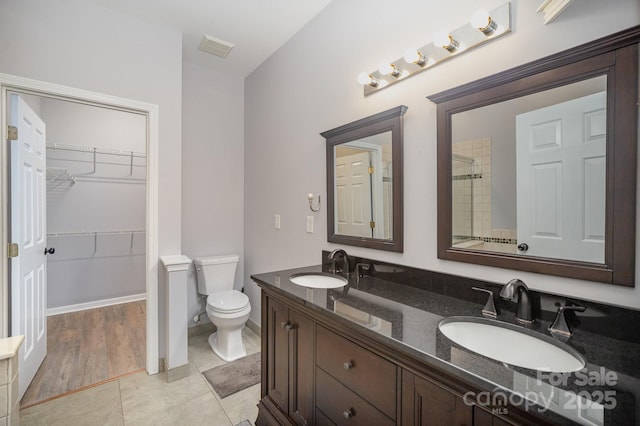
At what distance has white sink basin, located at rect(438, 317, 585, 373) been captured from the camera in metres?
0.83

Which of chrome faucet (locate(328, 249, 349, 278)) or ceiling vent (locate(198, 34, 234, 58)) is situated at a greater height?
ceiling vent (locate(198, 34, 234, 58))

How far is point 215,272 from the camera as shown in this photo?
9.09 feet

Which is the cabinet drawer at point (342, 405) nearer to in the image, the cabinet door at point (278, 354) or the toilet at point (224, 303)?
the cabinet door at point (278, 354)

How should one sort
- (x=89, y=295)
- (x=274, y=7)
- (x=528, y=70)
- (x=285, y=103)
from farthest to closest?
1. (x=89, y=295)
2. (x=285, y=103)
3. (x=274, y=7)
4. (x=528, y=70)

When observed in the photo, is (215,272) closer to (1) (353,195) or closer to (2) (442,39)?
(1) (353,195)

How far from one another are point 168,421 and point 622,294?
7.31 feet

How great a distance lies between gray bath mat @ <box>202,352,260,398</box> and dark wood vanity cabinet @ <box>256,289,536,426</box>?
452 millimetres

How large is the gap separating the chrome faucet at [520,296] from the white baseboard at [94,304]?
4.26 meters

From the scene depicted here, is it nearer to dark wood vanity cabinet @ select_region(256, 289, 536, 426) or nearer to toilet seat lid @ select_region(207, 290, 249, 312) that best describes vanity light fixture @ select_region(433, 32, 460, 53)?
dark wood vanity cabinet @ select_region(256, 289, 536, 426)

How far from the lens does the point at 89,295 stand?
140 inches

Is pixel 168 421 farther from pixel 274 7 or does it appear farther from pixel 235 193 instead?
pixel 274 7

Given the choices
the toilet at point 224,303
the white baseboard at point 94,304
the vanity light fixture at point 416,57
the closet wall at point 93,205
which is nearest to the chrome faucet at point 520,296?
the vanity light fixture at point 416,57

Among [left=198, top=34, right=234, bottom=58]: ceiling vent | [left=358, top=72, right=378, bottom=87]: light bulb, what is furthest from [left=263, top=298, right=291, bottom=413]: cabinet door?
[left=198, top=34, right=234, bottom=58]: ceiling vent

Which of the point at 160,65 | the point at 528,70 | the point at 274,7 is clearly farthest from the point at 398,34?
the point at 160,65
